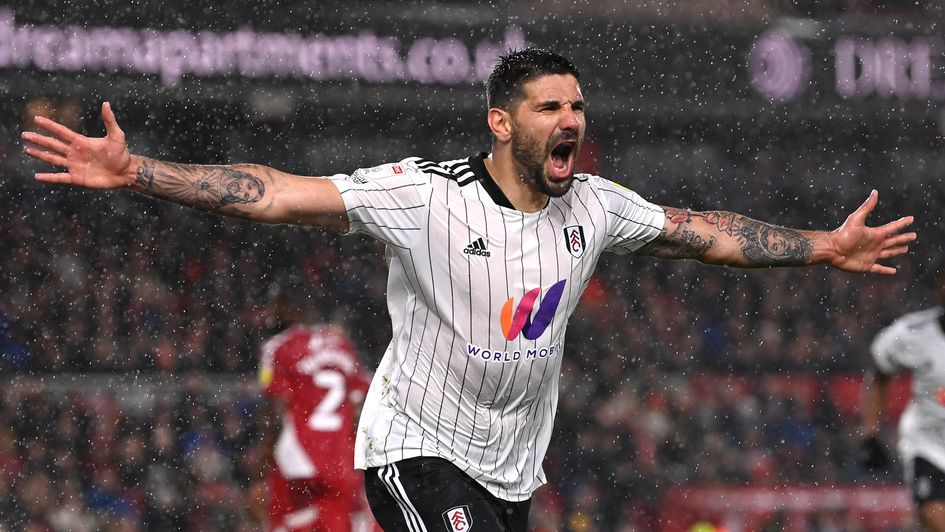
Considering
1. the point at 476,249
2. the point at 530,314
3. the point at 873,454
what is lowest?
the point at 873,454

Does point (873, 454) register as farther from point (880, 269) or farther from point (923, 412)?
point (880, 269)

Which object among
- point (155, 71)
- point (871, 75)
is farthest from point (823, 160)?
point (155, 71)

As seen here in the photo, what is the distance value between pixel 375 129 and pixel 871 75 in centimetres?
574

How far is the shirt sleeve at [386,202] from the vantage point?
4484 mm

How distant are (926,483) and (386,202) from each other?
4.97 m

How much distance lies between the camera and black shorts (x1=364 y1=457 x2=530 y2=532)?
450 centimetres

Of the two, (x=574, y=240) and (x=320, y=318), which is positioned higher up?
(x=320, y=318)

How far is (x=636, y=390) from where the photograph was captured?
15.3 metres

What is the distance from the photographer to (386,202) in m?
4.53

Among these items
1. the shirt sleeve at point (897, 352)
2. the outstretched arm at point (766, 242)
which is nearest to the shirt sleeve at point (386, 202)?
the outstretched arm at point (766, 242)

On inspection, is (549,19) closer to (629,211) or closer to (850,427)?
(850,427)

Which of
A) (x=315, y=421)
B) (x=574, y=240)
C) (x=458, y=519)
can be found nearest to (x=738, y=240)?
(x=574, y=240)

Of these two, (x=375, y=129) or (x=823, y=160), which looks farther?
(x=823, y=160)

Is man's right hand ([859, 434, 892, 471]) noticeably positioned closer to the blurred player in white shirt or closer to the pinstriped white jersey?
the blurred player in white shirt
